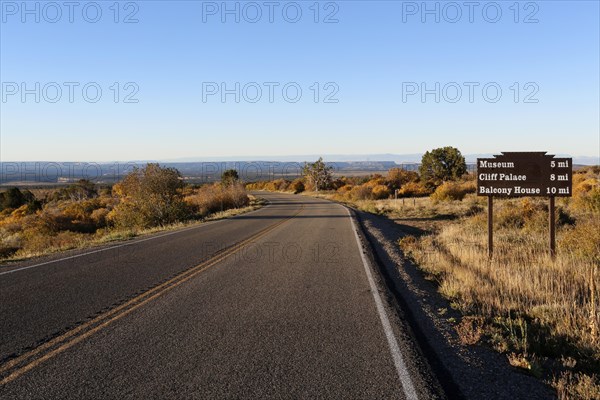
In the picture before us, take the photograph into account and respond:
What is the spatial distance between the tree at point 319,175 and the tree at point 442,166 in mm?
22095

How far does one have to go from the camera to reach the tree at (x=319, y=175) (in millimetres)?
88000

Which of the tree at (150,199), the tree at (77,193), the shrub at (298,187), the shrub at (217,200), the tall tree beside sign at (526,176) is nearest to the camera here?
the tall tree beside sign at (526,176)

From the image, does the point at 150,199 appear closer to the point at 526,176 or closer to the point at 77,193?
the point at 526,176

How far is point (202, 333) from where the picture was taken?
6262 mm

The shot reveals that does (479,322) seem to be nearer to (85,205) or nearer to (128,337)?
(128,337)

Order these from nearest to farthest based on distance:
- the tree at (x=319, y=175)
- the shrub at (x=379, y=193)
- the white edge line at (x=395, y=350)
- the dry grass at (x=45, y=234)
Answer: the white edge line at (x=395, y=350)
the dry grass at (x=45, y=234)
the shrub at (x=379, y=193)
the tree at (x=319, y=175)

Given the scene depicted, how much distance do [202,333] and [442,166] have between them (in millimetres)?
66215

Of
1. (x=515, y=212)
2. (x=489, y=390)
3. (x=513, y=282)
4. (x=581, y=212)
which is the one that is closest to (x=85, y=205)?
(x=515, y=212)

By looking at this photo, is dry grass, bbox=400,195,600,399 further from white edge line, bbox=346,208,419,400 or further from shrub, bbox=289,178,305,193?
shrub, bbox=289,178,305,193

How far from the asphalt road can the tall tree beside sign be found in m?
5.19

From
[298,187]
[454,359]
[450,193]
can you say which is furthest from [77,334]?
[298,187]

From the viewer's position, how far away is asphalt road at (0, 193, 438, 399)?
4.68 meters

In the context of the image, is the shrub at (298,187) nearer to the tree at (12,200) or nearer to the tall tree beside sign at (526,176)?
the tree at (12,200)

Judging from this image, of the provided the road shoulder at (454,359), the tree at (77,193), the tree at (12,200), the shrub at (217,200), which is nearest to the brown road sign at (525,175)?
the road shoulder at (454,359)
